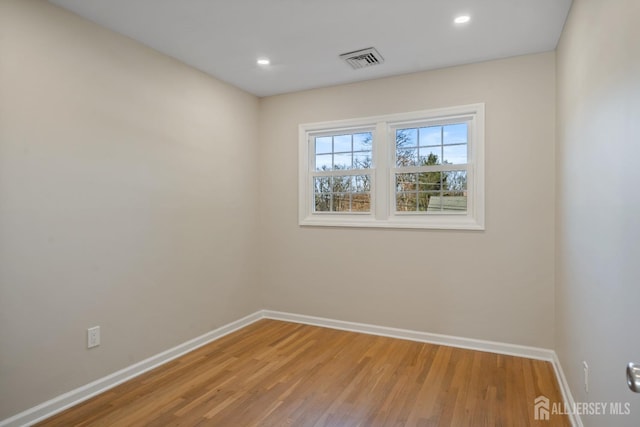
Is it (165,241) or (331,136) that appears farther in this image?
(331,136)

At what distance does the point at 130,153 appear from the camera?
2.70 m

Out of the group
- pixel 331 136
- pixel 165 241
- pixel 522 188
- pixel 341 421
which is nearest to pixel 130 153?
pixel 165 241

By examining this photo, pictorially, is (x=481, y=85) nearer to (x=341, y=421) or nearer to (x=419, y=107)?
(x=419, y=107)

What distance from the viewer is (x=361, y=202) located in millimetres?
3803

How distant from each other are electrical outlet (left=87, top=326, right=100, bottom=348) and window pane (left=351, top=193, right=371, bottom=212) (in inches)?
99.9

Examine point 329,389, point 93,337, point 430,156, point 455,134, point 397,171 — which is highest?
point 455,134

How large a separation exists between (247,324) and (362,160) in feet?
7.33

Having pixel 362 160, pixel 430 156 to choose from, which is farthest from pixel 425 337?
pixel 362 160

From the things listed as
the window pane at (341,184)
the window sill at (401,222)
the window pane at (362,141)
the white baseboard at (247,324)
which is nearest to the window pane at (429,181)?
the window sill at (401,222)

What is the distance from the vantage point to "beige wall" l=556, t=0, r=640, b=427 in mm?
1219

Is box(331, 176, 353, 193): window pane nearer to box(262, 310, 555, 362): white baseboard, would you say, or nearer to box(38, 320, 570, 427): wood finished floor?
box(262, 310, 555, 362): white baseboard

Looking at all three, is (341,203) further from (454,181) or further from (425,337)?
(425,337)

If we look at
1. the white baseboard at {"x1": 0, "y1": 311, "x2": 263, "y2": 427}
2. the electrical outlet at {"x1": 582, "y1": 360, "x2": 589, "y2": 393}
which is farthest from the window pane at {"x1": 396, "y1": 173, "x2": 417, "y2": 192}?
the white baseboard at {"x1": 0, "y1": 311, "x2": 263, "y2": 427}

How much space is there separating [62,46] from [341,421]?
9.77 feet
